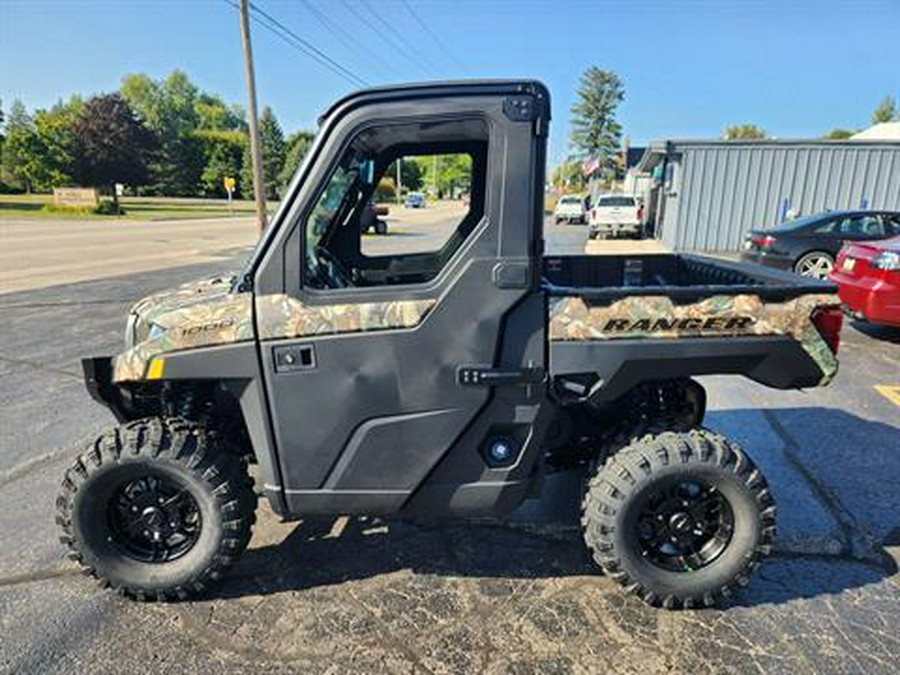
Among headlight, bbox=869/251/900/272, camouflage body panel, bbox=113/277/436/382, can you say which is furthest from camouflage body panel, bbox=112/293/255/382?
headlight, bbox=869/251/900/272

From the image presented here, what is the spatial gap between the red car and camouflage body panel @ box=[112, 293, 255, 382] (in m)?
6.94

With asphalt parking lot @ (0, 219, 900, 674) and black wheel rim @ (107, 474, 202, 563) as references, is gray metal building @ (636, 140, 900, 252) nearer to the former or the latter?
asphalt parking lot @ (0, 219, 900, 674)

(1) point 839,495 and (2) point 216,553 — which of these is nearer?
(2) point 216,553

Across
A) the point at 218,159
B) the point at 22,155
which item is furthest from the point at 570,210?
the point at 218,159

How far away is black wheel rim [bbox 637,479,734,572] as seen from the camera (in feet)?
8.91

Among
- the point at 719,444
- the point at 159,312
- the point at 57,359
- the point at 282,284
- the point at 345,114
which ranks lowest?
the point at 57,359

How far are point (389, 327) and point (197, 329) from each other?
2.65ft

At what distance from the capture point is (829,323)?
266 cm

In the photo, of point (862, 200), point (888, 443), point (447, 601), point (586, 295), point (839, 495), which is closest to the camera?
point (586, 295)

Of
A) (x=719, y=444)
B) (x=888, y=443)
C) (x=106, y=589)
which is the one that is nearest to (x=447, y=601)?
(x=719, y=444)

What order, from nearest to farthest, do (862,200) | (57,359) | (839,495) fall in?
1. (839,495)
2. (57,359)
3. (862,200)

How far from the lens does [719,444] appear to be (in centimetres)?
265

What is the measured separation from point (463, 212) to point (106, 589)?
101 inches

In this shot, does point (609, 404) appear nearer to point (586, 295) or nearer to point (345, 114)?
point (586, 295)
